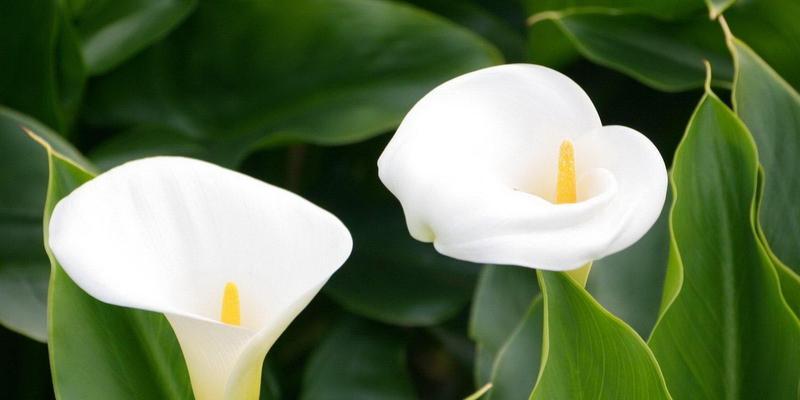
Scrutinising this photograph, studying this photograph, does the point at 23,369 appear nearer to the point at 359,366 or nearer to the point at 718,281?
the point at 359,366

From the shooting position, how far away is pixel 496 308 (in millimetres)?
765

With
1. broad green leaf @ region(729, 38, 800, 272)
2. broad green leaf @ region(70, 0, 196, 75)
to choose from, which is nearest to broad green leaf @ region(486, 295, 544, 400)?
broad green leaf @ region(729, 38, 800, 272)

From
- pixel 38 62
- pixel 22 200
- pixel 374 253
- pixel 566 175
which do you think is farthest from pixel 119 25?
pixel 566 175

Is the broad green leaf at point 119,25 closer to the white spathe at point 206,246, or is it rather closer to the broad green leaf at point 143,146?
the broad green leaf at point 143,146

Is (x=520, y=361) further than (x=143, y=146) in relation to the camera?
No

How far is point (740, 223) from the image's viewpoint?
1.86 ft

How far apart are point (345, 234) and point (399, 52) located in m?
0.43

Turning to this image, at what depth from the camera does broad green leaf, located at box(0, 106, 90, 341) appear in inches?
27.4

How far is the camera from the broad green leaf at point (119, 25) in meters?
0.85

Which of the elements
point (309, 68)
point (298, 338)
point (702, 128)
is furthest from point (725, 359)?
point (298, 338)

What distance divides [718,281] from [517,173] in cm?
15

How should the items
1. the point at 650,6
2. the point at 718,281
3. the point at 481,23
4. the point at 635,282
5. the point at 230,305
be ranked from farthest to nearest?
the point at 481,23
the point at 650,6
the point at 635,282
the point at 718,281
the point at 230,305

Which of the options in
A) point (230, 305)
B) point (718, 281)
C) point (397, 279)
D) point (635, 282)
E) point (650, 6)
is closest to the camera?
point (230, 305)

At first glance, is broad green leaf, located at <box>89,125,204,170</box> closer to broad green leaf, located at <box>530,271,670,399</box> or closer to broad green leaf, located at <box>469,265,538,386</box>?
broad green leaf, located at <box>469,265,538,386</box>
